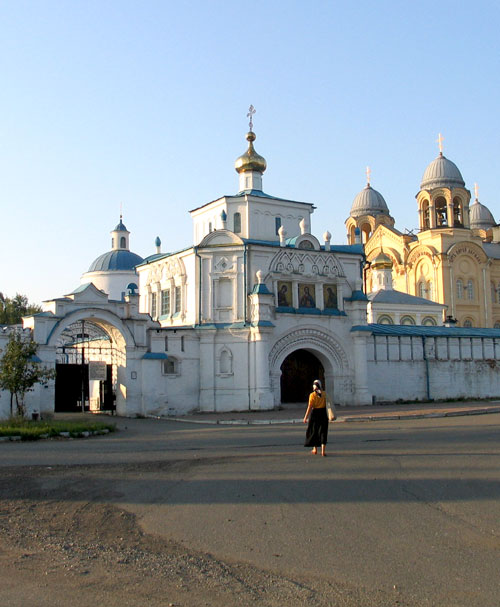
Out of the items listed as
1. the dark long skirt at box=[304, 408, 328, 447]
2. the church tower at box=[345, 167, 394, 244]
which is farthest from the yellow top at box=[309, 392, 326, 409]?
the church tower at box=[345, 167, 394, 244]

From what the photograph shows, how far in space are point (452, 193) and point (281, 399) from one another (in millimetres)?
30473

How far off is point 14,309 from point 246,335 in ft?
110

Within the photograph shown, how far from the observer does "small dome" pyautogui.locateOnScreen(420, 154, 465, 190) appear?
2110 inches

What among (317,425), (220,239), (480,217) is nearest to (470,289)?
(480,217)

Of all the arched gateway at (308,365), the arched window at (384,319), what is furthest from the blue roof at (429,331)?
the arched window at (384,319)

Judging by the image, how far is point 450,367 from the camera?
31.3 m

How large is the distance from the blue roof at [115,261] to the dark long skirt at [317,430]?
39304 mm

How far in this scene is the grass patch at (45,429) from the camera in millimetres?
16178

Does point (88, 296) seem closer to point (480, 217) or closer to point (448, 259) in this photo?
point (448, 259)

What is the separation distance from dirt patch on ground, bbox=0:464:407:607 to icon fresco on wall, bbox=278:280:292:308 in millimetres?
19911

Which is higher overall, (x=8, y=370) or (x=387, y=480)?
(x=8, y=370)

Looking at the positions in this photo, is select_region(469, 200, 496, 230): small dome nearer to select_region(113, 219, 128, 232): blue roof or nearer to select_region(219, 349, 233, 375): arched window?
select_region(113, 219, 128, 232): blue roof

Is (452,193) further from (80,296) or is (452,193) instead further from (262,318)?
(80,296)

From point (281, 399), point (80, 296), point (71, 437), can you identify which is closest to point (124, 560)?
point (71, 437)
